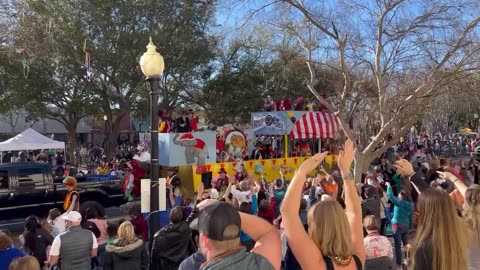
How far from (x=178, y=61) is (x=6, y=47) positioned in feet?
26.3

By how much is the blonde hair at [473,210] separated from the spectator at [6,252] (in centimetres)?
413

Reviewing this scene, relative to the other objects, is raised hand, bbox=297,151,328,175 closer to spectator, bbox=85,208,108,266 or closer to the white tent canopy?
spectator, bbox=85,208,108,266

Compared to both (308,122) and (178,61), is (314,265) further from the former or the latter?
(178,61)

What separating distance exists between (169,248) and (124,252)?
562mm

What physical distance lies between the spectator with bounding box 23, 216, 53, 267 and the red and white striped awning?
12668mm

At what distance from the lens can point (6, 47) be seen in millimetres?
22750

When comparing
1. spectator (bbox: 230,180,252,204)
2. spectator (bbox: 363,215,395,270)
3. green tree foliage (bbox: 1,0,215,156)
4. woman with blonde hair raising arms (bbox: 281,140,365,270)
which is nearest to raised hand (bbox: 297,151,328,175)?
woman with blonde hair raising arms (bbox: 281,140,365,270)

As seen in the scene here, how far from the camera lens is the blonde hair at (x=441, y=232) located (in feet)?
9.59

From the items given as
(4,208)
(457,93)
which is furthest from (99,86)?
(457,93)

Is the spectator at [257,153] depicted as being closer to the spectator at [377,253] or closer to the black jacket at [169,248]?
the black jacket at [169,248]

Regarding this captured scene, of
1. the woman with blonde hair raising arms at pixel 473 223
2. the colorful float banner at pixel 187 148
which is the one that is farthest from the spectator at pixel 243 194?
the colorful float banner at pixel 187 148

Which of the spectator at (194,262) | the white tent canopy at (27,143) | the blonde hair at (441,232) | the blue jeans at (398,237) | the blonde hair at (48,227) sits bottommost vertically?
the blue jeans at (398,237)

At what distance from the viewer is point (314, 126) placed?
18.5m

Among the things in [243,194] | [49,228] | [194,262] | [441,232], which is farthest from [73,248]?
[243,194]
